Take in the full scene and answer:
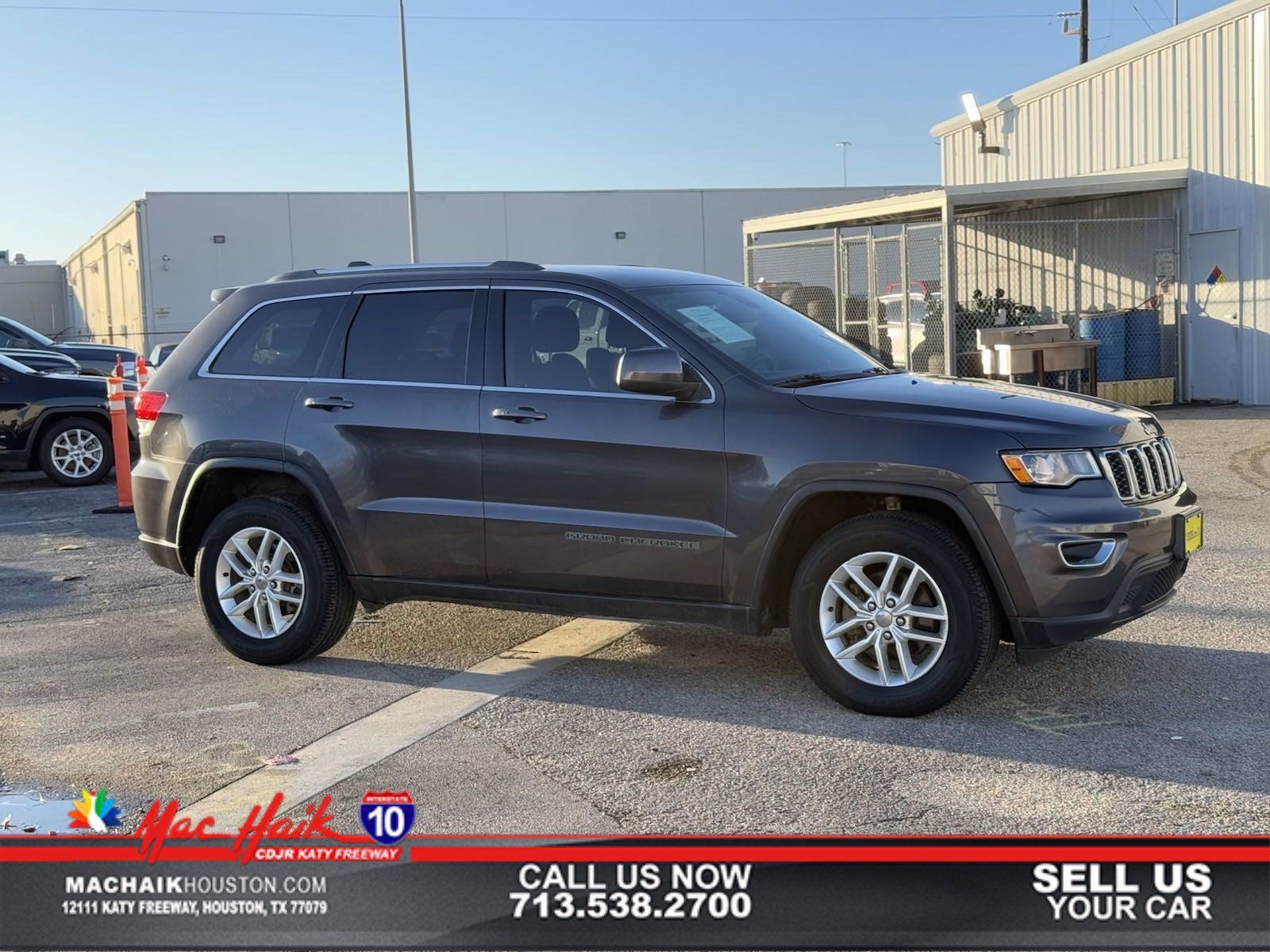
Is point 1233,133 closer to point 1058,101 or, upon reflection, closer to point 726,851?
point 1058,101

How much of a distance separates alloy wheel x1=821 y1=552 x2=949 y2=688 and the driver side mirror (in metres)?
0.96

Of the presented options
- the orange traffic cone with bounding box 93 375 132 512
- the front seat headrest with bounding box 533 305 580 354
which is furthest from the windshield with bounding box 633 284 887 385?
the orange traffic cone with bounding box 93 375 132 512

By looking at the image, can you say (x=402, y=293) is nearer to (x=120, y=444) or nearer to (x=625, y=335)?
(x=625, y=335)

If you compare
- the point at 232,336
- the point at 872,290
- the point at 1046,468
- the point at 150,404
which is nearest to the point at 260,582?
the point at 150,404

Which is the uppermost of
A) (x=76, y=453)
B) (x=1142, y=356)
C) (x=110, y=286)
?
(x=110, y=286)

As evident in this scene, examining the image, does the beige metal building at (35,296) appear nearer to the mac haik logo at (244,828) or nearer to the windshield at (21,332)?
the windshield at (21,332)

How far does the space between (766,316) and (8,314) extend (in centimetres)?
6882

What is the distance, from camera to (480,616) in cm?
762

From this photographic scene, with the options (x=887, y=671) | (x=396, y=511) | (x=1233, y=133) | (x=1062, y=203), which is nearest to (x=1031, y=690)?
(x=887, y=671)

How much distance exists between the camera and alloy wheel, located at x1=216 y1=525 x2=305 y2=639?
261 inches

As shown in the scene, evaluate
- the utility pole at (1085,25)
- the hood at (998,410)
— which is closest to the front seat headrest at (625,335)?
the hood at (998,410)

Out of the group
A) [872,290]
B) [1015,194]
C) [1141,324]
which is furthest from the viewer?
[872,290]

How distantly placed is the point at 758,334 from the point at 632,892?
2.97 metres

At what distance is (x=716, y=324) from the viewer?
6148 millimetres
